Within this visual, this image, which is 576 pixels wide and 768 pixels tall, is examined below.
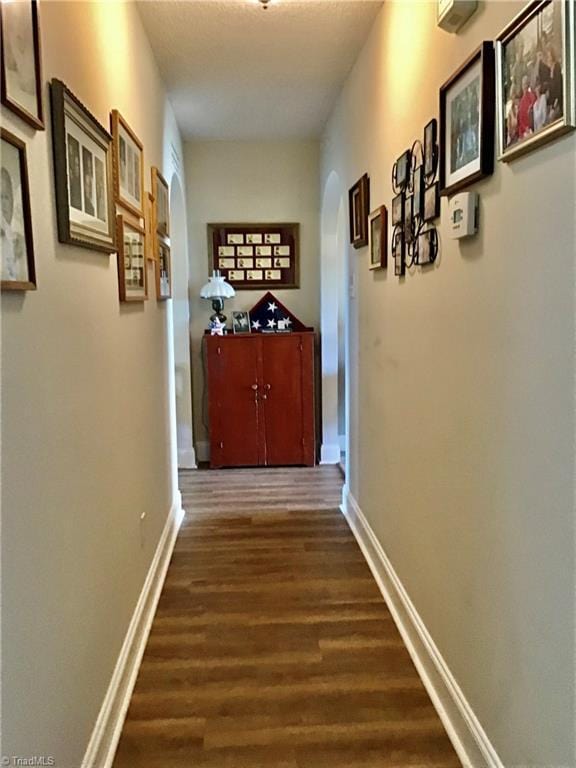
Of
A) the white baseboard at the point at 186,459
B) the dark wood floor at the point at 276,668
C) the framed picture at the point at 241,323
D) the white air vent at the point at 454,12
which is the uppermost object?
the white air vent at the point at 454,12

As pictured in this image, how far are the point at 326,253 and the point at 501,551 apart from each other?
384 centimetres

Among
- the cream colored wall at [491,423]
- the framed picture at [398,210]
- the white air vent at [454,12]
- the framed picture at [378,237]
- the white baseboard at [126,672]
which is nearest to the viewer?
the cream colored wall at [491,423]

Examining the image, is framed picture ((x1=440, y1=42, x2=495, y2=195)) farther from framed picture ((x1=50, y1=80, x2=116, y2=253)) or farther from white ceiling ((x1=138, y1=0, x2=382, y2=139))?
white ceiling ((x1=138, y1=0, x2=382, y2=139))

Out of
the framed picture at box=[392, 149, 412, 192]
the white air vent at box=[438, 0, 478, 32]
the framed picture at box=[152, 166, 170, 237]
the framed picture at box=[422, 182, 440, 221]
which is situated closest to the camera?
the white air vent at box=[438, 0, 478, 32]

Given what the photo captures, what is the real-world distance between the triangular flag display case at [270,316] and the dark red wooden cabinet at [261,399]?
0.24 meters

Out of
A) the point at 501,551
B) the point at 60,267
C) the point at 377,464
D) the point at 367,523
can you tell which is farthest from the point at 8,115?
the point at 367,523

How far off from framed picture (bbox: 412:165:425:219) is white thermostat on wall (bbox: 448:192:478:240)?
418 millimetres

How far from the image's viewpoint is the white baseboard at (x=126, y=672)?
1.74 meters

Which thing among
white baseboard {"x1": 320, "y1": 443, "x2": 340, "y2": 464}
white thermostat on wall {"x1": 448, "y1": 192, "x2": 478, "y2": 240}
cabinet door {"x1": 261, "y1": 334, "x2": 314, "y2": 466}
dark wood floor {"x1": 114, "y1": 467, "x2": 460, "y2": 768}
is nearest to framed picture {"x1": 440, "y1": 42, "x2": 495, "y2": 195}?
white thermostat on wall {"x1": 448, "y1": 192, "x2": 478, "y2": 240}

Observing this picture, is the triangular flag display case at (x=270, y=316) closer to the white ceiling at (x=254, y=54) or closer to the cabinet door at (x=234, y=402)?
the cabinet door at (x=234, y=402)

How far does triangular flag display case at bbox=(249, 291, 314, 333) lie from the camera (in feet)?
17.0

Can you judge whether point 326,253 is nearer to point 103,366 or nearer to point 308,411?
point 308,411

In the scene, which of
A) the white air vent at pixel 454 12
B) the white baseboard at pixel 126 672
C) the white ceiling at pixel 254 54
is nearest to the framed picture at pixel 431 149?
the white air vent at pixel 454 12

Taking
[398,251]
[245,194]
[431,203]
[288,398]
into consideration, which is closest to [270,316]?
[288,398]
